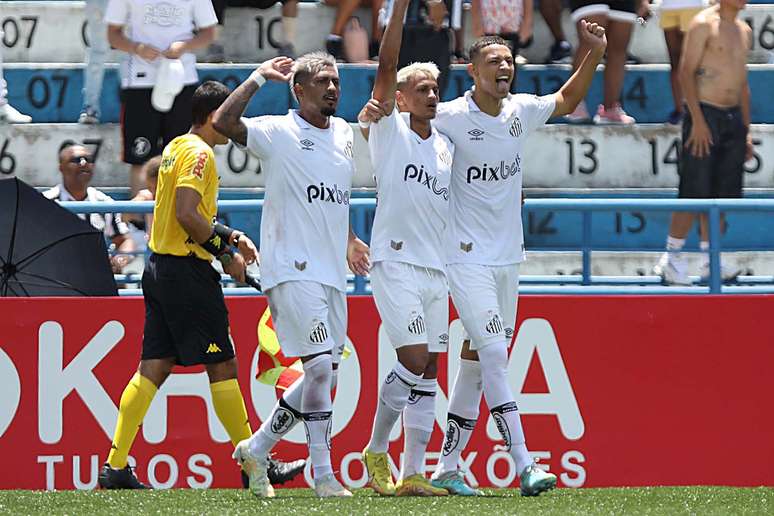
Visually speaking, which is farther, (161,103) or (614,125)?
(614,125)

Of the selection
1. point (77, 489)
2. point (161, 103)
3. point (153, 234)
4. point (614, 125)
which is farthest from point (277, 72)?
point (614, 125)

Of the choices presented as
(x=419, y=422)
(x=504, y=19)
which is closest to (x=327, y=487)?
(x=419, y=422)

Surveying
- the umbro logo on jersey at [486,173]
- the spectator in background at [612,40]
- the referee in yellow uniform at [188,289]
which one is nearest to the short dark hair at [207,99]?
the referee in yellow uniform at [188,289]

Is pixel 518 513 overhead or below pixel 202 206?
below

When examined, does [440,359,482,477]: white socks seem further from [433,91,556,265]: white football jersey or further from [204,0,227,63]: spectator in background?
[204,0,227,63]: spectator in background

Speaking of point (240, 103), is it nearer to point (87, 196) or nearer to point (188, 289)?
point (188, 289)

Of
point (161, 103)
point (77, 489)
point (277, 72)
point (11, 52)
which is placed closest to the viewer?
point (277, 72)

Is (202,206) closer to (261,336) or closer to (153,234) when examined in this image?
(153,234)

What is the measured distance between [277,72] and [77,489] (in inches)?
106

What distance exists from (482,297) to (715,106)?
3883mm

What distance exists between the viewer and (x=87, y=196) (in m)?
11.0

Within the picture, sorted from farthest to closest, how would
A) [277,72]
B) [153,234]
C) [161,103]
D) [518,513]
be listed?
1. [161,103]
2. [153,234]
3. [277,72]
4. [518,513]

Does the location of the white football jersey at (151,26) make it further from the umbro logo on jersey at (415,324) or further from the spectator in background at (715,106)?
the umbro logo on jersey at (415,324)

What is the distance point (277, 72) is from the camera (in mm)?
8242
